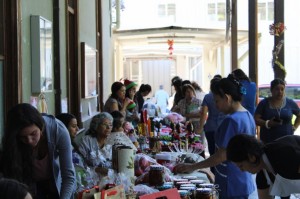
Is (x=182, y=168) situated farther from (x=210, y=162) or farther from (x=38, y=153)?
(x=38, y=153)

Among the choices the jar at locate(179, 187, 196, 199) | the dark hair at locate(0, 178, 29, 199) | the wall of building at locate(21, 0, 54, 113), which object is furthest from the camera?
the wall of building at locate(21, 0, 54, 113)

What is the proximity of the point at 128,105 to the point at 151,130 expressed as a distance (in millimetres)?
728

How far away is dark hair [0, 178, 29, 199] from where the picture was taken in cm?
158

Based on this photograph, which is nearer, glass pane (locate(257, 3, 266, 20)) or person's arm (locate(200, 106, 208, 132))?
person's arm (locate(200, 106, 208, 132))

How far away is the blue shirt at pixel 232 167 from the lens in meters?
3.31

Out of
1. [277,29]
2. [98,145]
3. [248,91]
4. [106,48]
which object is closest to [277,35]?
[277,29]

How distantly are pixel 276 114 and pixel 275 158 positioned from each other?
10.8 ft

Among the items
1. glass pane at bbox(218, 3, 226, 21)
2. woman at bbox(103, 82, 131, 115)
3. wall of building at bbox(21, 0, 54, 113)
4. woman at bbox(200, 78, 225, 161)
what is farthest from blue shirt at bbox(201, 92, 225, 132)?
glass pane at bbox(218, 3, 226, 21)

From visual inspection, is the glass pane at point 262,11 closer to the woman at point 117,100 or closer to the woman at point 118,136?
the woman at point 117,100

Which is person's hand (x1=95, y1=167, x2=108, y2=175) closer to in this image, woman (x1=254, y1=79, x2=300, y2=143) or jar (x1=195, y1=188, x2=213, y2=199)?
jar (x1=195, y1=188, x2=213, y2=199)

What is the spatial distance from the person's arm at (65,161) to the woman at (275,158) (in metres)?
0.85

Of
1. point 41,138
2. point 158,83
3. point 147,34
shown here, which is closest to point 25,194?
point 41,138

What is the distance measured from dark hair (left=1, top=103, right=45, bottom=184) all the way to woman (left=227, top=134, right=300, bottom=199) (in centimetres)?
100

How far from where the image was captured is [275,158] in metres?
2.52
